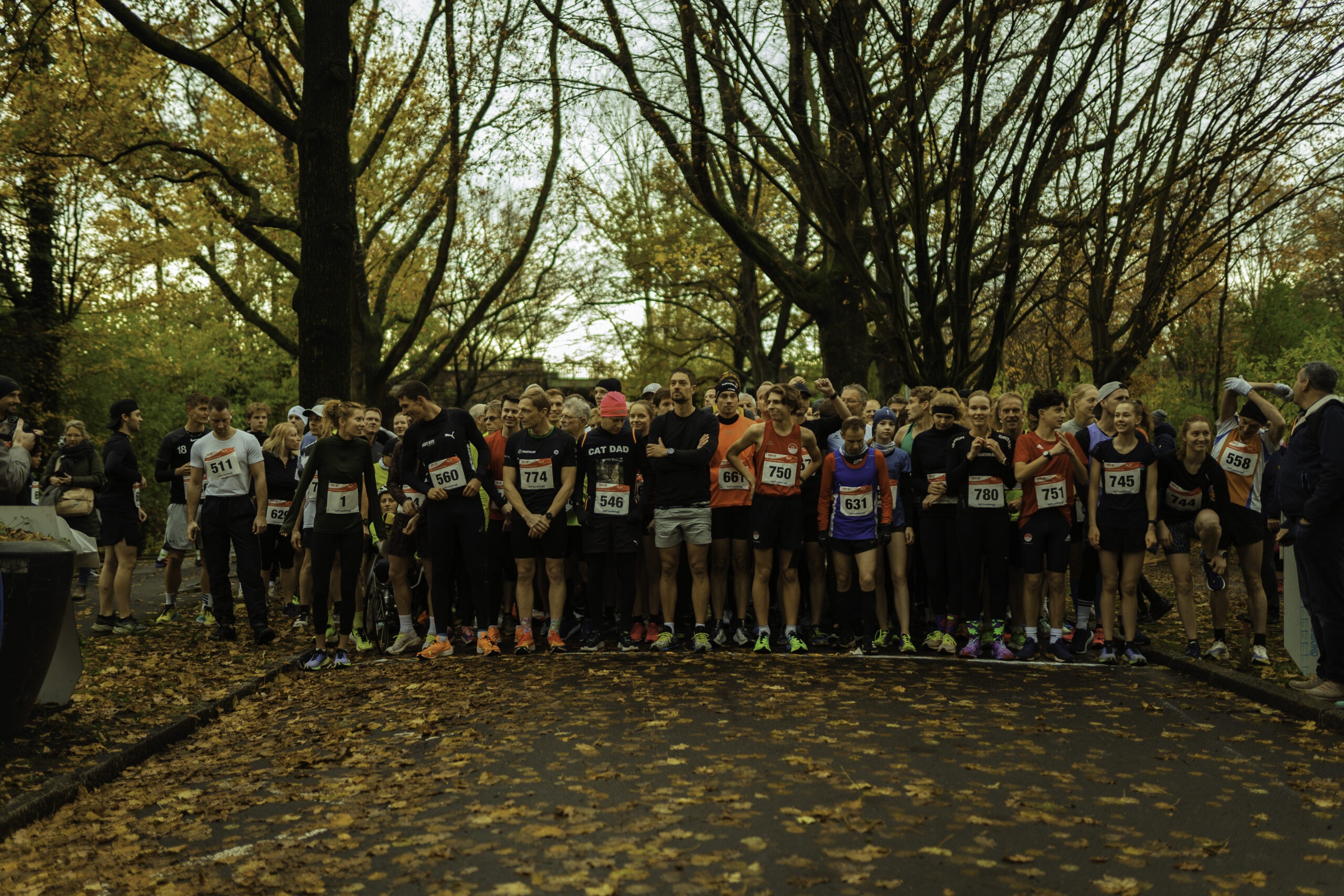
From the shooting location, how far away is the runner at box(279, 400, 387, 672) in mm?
9992

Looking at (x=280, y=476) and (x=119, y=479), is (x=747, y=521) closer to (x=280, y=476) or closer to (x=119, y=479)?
(x=280, y=476)

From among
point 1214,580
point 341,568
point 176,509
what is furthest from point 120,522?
point 1214,580

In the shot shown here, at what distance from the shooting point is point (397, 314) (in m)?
32.2

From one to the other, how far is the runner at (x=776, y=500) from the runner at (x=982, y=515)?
1.41 m

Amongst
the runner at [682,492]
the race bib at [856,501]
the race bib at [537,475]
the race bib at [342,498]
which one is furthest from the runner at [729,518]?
the race bib at [342,498]

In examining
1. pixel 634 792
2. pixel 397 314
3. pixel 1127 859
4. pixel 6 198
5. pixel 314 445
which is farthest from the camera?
pixel 397 314

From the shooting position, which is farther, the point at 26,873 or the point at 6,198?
the point at 6,198

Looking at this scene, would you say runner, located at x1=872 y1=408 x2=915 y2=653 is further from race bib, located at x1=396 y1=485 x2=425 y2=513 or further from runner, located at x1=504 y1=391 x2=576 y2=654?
race bib, located at x1=396 y1=485 x2=425 y2=513

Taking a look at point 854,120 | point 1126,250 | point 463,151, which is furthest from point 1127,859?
point 463,151

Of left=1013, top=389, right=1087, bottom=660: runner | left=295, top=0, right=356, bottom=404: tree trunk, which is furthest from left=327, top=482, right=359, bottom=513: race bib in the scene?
left=1013, top=389, right=1087, bottom=660: runner

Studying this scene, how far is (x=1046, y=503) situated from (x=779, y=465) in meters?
2.33

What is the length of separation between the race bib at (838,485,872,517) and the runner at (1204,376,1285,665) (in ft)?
10.1

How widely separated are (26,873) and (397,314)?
1112 inches

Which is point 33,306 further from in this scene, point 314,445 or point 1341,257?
point 1341,257
